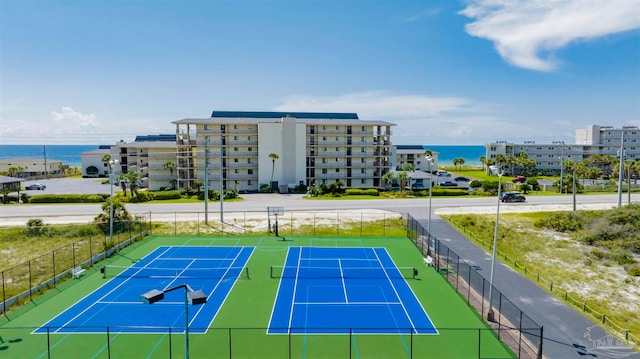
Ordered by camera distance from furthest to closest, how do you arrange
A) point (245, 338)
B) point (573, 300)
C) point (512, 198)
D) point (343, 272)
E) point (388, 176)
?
point (388, 176)
point (512, 198)
point (343, 272)
point (573, 300)
point (245, 338)

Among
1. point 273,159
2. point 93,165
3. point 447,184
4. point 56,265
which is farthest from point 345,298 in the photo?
point 93,165

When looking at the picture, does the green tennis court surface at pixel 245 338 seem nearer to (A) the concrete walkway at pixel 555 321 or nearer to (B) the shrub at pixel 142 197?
(A) the concrete walkway at pixel 555 321

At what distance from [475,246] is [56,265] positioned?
3159 cm

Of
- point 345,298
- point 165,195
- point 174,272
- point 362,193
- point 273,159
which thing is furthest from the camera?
point 273,159

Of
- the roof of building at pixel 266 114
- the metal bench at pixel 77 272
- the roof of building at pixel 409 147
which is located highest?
the roof of building at pixel 266 114

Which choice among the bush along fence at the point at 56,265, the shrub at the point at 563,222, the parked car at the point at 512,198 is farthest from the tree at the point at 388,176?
the bush along fence at the point at 56,265

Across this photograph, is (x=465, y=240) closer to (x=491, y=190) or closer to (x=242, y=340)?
(x=242, y=340)

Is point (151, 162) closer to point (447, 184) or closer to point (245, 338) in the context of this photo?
point (447, 184)

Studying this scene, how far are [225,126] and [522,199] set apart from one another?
46896mm

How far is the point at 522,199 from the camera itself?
188ft

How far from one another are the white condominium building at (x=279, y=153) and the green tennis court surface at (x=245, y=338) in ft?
150

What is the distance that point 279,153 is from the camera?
231ft

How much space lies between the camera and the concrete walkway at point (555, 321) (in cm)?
1789

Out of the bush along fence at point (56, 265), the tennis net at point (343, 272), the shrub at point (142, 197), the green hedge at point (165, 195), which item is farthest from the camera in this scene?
the green hedge at point (165, 195)
